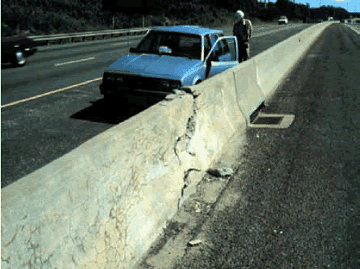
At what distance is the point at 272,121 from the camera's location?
802 centimetres

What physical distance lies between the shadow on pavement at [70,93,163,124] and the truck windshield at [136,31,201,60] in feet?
4.51

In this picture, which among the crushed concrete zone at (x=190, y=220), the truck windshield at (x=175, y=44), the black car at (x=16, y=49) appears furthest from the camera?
the black car at (x=16, y=49)

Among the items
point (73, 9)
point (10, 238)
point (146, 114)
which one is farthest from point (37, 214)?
point (73, 9)

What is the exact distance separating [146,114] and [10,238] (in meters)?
2.08

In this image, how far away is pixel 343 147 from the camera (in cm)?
632

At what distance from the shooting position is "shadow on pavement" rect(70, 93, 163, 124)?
7.97m

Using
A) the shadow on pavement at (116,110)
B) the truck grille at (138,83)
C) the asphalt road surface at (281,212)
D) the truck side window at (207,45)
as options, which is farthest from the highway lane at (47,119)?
the asphalt road surface at (281,212)

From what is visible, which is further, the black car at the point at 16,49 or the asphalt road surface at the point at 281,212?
the black car at the point at 16,49

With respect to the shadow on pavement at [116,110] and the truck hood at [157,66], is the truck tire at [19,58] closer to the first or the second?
the shadow on pavement at [116,110]

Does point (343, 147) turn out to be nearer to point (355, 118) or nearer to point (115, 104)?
point (355, 118)

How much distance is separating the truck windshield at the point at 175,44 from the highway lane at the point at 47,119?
1.37m

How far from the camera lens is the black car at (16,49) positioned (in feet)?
53.6

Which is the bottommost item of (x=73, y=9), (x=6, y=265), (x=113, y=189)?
(x=73, y=9)

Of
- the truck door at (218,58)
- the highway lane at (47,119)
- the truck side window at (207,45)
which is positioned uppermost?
the truck side window at (207,45)
